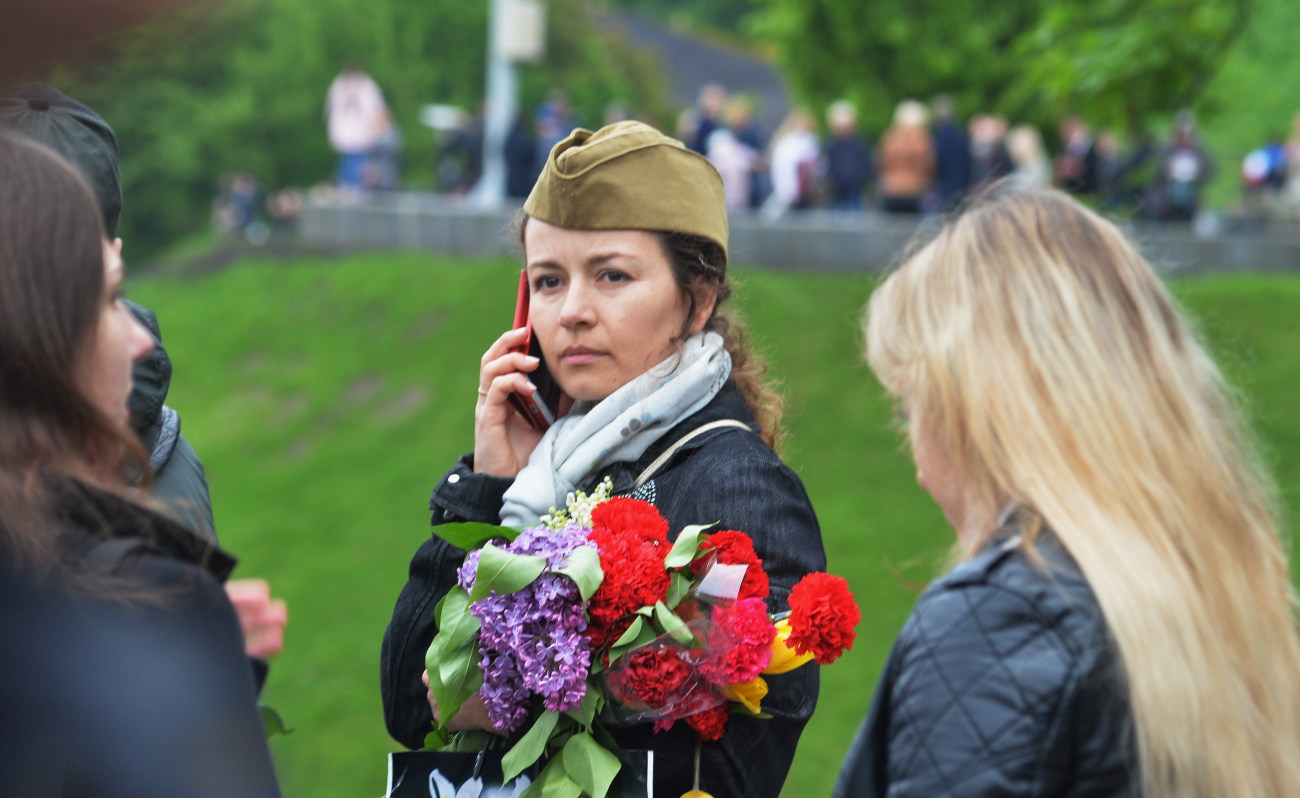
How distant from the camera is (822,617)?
224cm

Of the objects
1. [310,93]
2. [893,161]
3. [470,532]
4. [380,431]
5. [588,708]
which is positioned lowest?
[380,431]

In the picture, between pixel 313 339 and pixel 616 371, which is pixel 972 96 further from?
pixel 616 371

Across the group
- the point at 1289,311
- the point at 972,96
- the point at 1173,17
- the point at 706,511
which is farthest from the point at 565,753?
the point at 972,96

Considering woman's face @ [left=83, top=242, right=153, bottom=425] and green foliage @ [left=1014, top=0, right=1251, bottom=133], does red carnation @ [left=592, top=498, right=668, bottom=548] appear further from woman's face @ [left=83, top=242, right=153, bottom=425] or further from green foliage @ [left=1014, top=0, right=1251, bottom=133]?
green foliage @ [left=1014, top=0, right=1251, bottom=133]

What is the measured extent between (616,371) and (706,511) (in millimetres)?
388

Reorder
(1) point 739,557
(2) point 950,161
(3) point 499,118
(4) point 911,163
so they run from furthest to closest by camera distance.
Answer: (3) point 499,118 → (2) point 950,161 → (4) point 911,163 → (1) point 739,557

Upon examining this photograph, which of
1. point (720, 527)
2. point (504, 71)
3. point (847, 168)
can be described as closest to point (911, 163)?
point (847, 168)

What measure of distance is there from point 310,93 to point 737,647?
3899 cm

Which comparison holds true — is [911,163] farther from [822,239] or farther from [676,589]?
[676,589]

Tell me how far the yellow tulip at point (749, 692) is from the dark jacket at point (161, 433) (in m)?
1.02

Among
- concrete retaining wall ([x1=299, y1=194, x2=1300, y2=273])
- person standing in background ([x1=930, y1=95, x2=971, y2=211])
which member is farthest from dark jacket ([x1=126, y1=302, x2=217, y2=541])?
person standing in background ([x1=930, y1=95, x2=971, y2=211])

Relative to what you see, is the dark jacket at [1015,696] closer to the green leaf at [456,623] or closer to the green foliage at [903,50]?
the green leaf at [456,623]

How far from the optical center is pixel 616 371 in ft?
9.29

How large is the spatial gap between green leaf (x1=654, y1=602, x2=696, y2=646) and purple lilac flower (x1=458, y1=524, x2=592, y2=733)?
13cm
